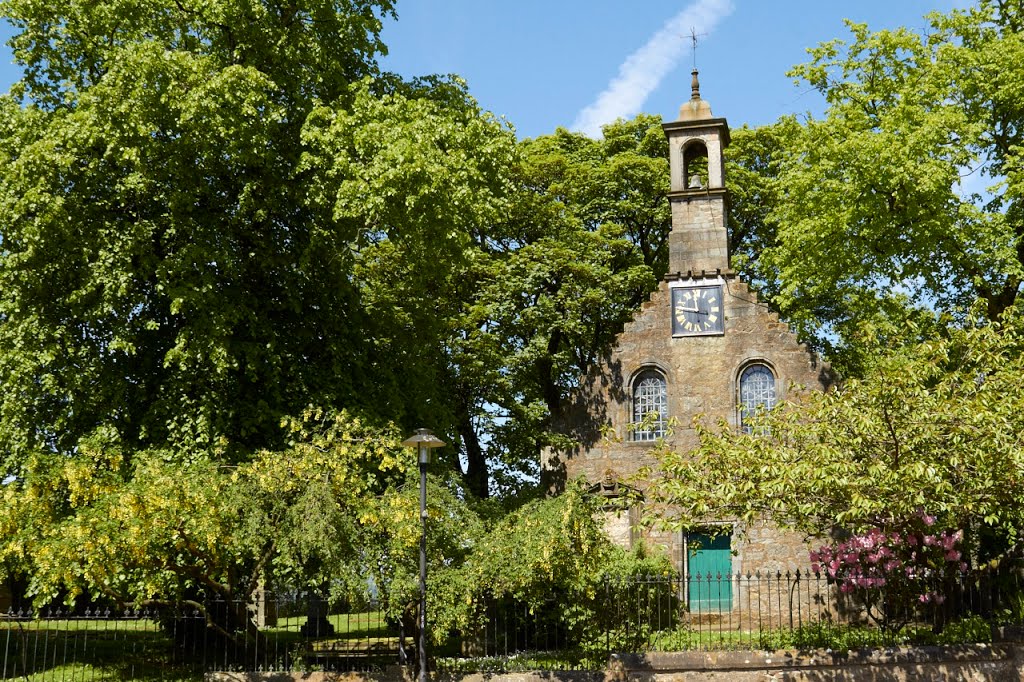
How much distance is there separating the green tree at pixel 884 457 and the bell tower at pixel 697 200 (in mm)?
10251

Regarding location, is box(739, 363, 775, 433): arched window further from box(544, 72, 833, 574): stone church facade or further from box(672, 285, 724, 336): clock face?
box(672, 285, 724, 336): clock face

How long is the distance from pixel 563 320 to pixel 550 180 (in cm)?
687

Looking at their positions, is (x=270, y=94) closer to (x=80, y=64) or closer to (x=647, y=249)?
(x=80, y=64)

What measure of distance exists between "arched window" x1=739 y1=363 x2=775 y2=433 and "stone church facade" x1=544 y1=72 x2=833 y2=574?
26 millimetres

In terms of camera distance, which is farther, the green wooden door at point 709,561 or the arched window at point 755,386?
the arched window at point 755,386

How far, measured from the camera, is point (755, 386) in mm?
27000

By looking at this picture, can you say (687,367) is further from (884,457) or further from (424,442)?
(424,442)

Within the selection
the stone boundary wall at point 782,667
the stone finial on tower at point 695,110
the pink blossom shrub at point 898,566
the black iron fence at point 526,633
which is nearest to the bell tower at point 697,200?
the stone finial on tower at point 695,110

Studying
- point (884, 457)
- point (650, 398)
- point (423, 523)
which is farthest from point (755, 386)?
point (423, 523)

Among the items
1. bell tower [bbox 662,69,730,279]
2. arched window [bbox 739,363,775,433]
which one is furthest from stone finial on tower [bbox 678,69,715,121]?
arched window [bbox 739,363,775,433]

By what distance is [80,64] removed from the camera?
2228cm

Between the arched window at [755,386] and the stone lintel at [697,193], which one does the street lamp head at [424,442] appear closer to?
the arched window at [755,386]

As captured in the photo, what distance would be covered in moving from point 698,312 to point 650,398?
2.63 m

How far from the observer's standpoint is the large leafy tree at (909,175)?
81.3ft
